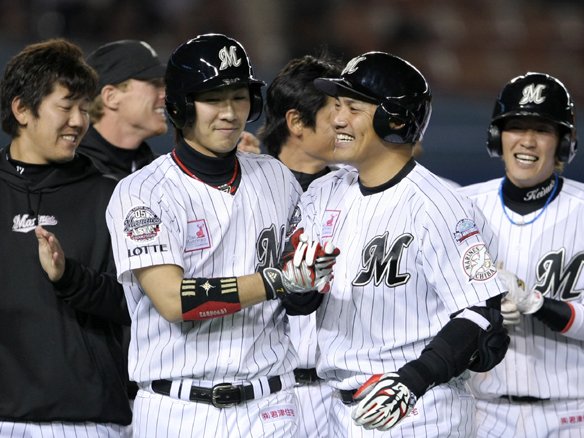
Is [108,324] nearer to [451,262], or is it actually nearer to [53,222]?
[53,222]

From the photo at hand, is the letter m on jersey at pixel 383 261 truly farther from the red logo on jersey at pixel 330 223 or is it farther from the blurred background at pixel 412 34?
the blurred background at pixel 412 34

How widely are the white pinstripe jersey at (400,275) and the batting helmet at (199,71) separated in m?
0.65

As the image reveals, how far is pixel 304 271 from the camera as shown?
3.47 m

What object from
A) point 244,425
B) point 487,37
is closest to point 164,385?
point 244,425

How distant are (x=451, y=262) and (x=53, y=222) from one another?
5.04ft

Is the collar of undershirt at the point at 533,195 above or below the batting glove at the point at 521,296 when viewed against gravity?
above

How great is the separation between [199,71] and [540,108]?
5.22ft

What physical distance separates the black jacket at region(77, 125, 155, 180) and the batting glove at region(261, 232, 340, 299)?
6.26ft

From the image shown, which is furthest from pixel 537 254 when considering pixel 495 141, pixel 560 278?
pixel 495 141

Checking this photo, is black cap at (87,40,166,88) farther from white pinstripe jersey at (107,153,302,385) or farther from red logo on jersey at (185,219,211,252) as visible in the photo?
red logo on jersey at (185,219,211,252)

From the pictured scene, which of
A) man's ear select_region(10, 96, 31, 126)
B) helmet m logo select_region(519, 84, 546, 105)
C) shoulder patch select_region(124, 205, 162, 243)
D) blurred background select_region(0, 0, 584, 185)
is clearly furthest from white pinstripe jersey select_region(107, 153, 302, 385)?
blurred background select_region(0, 0, 584, 185)

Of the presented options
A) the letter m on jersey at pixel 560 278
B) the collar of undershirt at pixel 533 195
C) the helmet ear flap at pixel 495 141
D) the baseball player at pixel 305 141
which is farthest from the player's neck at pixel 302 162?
the letter m on jersey at pixel 560 278

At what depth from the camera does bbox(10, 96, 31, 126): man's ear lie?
4.26m

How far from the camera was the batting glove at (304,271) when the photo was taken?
3.46m
